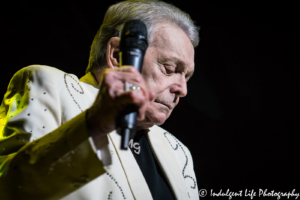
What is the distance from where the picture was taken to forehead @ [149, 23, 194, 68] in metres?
1.47

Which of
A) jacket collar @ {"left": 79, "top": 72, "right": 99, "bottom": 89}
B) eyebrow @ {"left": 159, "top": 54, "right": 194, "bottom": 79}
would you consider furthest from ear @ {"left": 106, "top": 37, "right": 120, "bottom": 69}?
eyebrow @ {"left": 159, "top": 54, "right": 194, "bottom": 79}

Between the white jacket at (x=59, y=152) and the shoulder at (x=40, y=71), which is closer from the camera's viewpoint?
the white jacket at (x=59, y=152)

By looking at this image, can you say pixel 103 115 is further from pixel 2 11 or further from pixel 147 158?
pixel 2 11

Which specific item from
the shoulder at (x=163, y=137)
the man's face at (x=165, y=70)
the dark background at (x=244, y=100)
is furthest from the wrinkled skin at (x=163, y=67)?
the dark background at (x=244, y=100)

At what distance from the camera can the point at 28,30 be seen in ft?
6.69

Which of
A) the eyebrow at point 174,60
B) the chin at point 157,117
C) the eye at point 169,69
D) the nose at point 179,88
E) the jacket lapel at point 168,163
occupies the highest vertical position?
the eyebrow at point 174,60

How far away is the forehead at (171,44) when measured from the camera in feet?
4.81

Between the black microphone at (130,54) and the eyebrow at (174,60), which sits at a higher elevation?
the black microphone at (130,54)

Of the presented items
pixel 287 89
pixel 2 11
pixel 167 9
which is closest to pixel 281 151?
pixel 287 89

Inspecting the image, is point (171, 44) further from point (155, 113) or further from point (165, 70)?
point (155, 113)

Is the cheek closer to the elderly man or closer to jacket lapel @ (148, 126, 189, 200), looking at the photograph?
the elderly man

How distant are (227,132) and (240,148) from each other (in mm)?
184

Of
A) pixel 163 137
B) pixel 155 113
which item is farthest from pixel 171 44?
pixel 163 137

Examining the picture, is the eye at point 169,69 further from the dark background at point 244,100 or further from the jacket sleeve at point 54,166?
the dark background at point 244,100
